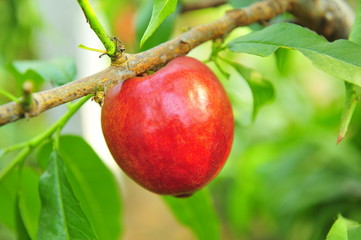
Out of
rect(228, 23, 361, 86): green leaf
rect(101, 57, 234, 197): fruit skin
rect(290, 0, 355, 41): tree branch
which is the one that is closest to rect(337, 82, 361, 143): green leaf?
rect(228, 23, 361, 86): green leaf

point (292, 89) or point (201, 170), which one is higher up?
point (201, 170)

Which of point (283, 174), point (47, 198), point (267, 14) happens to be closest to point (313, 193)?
point (283, 174)

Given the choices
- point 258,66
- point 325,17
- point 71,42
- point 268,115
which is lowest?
point 268,115

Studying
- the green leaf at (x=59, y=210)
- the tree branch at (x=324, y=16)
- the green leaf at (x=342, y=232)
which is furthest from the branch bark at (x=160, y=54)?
the green leaf at (x=342, y=232)

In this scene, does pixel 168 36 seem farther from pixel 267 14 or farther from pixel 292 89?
pixel 292 89

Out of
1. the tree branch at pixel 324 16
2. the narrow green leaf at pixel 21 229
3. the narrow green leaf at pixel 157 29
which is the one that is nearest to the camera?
the narrow green leaf at pixel 21 229

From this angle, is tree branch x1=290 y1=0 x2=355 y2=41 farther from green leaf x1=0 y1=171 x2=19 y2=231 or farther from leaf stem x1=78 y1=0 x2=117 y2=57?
green leaf x1=0 y1=171 x2=19 y2=231

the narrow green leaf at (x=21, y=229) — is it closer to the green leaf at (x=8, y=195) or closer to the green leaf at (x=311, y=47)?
the green leaf at (x=8, y=195)
